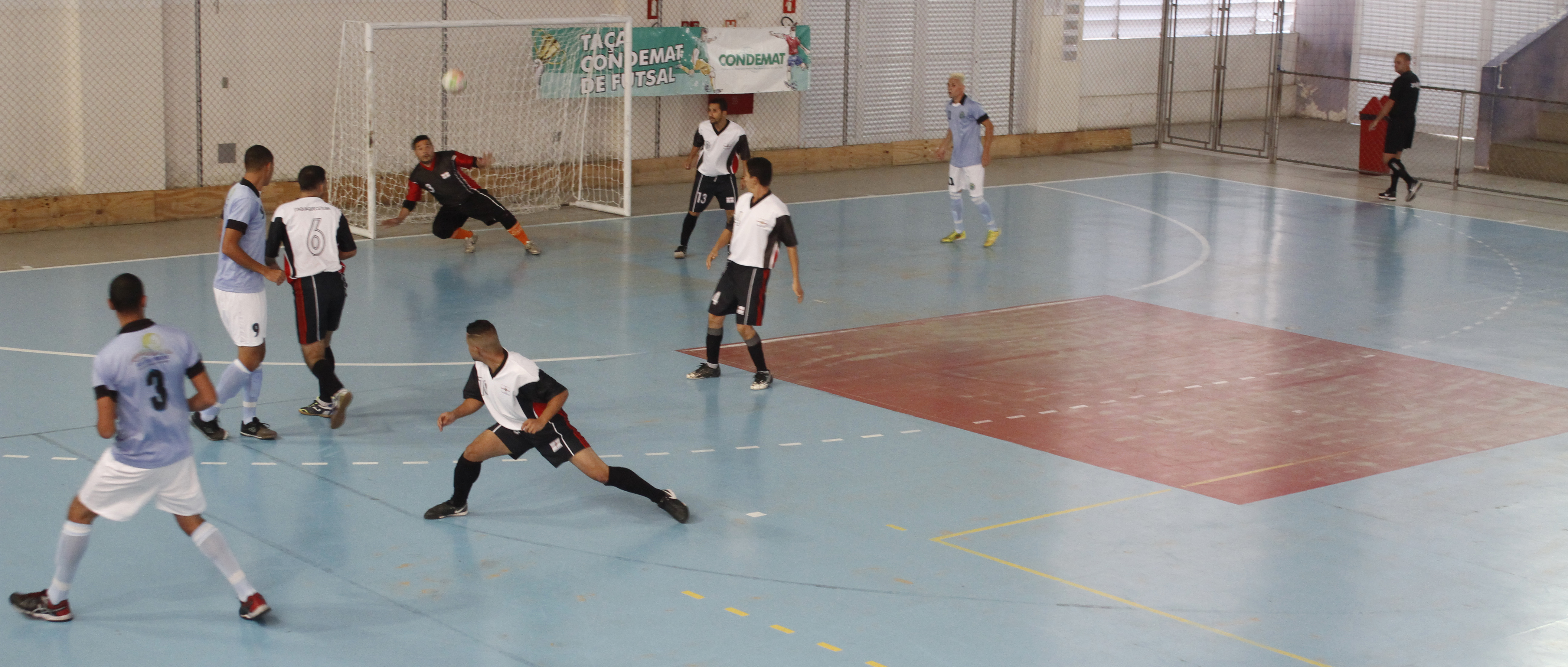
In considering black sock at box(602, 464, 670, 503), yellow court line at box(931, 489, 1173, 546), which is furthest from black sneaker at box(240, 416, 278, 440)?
yellow court line at box(931, 489, 1173, 546)

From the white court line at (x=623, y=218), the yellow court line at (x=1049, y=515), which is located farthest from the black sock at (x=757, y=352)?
the yellow court line at (x=1049, y=515)

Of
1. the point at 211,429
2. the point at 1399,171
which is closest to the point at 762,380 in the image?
the point at 211,429

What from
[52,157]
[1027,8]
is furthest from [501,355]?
[1027,8]

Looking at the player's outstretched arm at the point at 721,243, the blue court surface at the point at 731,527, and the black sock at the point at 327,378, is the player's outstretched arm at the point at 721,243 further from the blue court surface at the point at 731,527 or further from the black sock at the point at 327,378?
the black sock at the point at 327,378

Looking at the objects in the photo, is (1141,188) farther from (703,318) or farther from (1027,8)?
(703,318)

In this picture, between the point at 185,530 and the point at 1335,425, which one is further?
the point at 1335,425

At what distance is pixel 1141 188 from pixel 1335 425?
520 inches

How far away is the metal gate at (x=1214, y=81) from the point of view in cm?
2936

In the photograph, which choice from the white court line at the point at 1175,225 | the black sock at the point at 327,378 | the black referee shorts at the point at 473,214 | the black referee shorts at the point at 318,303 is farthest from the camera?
the black referee shorts at the point at 473,214

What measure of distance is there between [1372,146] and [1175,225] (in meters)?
7.32

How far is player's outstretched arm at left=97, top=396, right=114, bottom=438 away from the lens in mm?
7043

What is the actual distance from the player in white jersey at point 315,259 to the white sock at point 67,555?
11.2 ft

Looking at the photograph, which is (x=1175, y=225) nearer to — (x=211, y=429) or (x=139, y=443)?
(x=211, y=429)

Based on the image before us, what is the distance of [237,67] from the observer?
2070 cm
